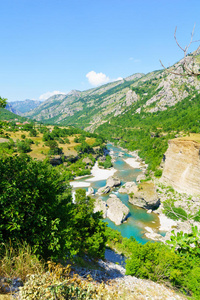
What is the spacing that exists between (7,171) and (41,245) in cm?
425

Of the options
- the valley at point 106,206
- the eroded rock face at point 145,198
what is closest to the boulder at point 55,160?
the valley at point 106,206

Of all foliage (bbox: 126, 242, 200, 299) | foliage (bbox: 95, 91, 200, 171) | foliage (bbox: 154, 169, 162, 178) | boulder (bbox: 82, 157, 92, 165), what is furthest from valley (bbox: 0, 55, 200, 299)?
foliage (bbox: 95, 91, 200, 171)

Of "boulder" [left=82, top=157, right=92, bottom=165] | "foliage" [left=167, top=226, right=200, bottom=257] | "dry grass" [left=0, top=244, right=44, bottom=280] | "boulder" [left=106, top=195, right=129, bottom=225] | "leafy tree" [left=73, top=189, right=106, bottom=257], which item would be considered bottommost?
"boulder" [left=106, top=195, right=129, bottom=225]

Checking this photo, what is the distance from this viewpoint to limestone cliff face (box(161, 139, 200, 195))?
44.8m

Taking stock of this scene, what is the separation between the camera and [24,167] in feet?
28.5

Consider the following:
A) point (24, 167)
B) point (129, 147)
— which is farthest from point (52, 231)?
point (129, 147)

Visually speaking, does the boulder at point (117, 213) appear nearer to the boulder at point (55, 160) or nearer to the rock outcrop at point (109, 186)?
the rock outcrop at point (109, 186)

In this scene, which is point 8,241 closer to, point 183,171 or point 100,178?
point 183,171

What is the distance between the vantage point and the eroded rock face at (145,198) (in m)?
46.2

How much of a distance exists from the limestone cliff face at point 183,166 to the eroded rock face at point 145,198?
27.2 ft

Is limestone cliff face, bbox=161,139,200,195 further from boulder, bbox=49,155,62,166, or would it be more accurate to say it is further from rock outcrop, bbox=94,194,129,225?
boulder, bbox=49,155,62,166

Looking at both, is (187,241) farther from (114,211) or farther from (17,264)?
(114,211)

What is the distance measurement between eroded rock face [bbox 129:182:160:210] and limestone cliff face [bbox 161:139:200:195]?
829 centimetres

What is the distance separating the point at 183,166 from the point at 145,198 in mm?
15156
